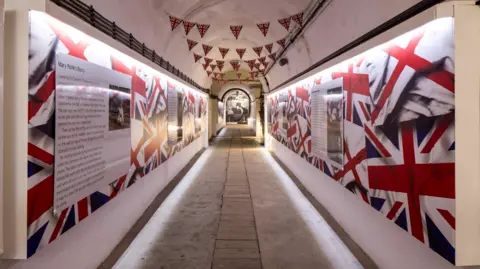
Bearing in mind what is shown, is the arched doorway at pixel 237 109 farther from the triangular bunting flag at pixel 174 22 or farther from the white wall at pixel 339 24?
the triangular bunting flag at pixel 174 22

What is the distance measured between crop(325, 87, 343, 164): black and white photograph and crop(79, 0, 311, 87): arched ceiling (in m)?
1.95

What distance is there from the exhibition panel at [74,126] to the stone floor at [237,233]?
84 centimetres

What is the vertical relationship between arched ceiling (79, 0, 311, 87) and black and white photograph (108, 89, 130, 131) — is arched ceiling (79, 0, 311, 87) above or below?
above

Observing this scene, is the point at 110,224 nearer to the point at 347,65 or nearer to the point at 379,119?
the point at 379,119

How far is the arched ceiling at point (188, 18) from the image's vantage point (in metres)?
4.09

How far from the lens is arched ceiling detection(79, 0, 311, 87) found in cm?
409

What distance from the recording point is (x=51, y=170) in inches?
90.4

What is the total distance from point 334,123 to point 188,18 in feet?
11.8

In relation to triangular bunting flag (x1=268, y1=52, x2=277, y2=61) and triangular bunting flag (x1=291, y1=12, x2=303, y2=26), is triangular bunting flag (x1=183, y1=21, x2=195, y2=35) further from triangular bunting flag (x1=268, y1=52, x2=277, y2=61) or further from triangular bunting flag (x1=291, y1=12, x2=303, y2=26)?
triangular bunting flag (x1=268, y1=52, x2=277, y2=61)

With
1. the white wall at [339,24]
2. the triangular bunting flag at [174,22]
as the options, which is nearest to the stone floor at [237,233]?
the white wall at [339,24]

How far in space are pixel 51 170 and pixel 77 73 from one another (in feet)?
2.67

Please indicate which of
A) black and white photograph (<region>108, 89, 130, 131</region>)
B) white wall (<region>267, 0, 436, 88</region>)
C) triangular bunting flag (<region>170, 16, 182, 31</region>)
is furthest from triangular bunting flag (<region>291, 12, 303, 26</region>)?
black and white photograph (<region>108, 89, 130, 131</region>)

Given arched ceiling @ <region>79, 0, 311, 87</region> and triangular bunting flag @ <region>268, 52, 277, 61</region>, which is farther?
triangular bunting flag @ <region>268, 52, 277, 61</region>

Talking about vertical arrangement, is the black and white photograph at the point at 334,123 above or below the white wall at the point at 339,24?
below
